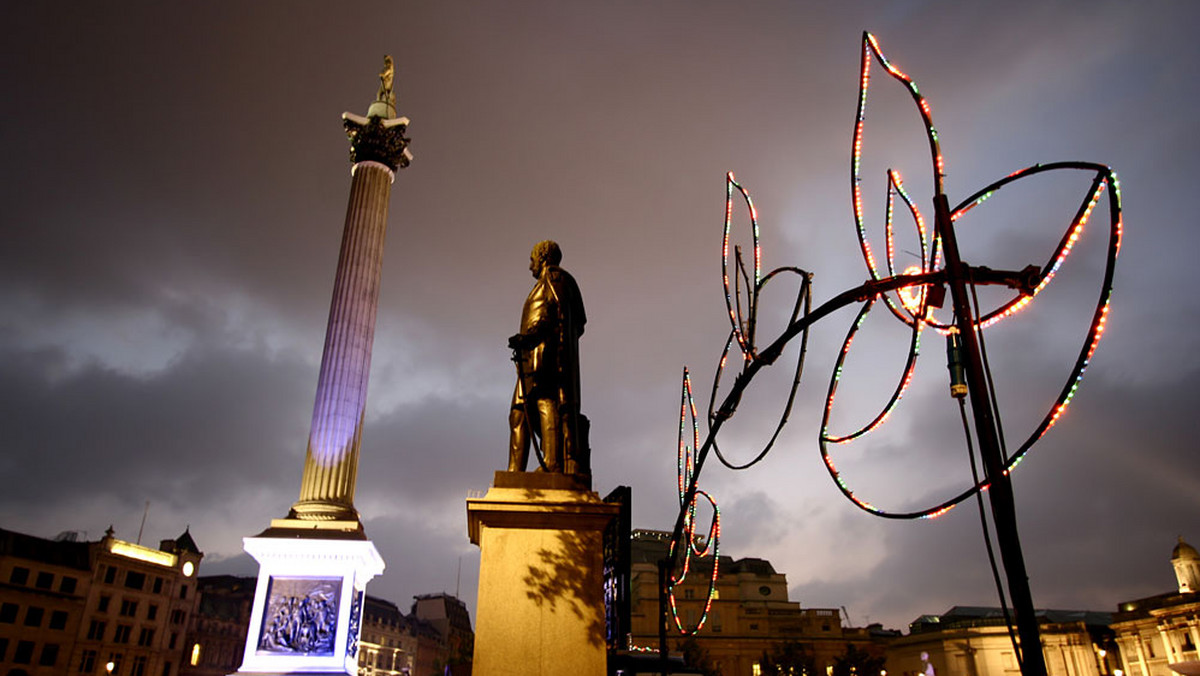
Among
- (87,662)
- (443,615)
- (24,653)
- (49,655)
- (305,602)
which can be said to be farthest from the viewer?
(443,615)

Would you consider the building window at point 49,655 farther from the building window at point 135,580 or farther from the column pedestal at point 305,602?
the column pedestal at point 305,602

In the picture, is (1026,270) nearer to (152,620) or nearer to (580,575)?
(580,575)

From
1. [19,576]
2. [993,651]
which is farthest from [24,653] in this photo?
[993,651]

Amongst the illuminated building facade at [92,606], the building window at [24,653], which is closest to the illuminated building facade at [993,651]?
the illuminated building facade at [92,606]

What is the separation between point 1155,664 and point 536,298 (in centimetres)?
8933

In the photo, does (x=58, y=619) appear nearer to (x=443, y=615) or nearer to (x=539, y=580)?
(x=539, y=580)

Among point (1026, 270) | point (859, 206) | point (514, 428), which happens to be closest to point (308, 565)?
point (514, 428)

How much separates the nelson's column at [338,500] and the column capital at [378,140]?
5 cm

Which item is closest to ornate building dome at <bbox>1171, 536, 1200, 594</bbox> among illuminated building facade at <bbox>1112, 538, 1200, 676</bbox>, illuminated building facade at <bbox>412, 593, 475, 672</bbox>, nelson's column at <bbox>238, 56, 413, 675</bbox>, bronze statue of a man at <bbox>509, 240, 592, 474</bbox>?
illuminated building facade at <bbox>1112, 538, 1200, 676</bbox>

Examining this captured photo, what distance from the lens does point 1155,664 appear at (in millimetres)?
72438

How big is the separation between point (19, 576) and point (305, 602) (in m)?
52.2

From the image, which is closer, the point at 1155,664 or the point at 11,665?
the point at 11,665

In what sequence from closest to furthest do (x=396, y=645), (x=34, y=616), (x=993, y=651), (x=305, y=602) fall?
1. (x=305, y=602)
2. (x=34, y=616)
3. (x=993, y=651)
4. (x=396, y=645)

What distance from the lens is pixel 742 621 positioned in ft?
256
